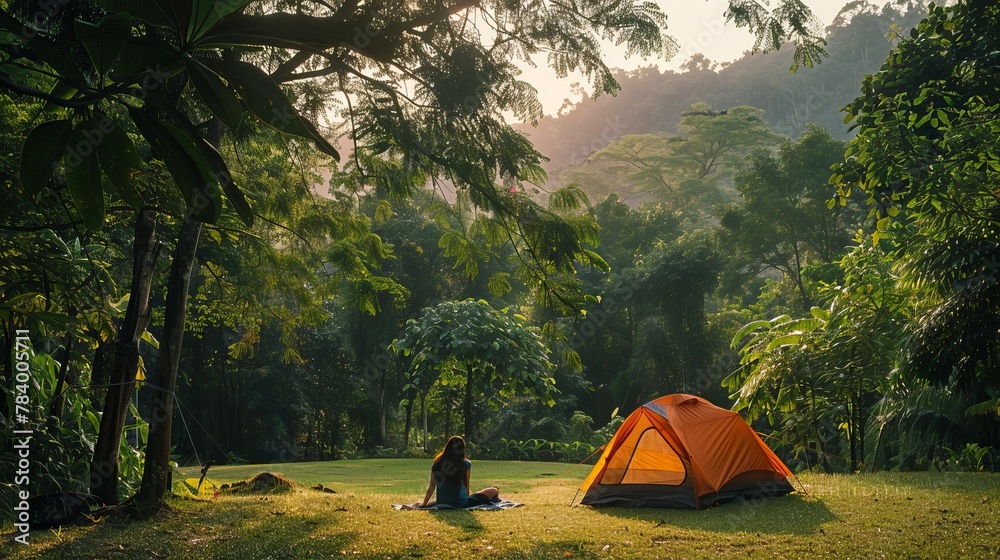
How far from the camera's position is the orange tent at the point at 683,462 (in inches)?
314

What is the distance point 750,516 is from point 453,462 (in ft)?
10.0

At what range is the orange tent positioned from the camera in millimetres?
7969

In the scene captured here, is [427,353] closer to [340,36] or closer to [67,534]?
[67,534]

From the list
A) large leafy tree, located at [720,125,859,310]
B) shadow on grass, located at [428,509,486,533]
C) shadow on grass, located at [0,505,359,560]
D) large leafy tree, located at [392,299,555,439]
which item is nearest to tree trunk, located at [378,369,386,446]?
large leafy tree, located at [392,299,555,439]

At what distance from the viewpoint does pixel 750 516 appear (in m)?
7.05

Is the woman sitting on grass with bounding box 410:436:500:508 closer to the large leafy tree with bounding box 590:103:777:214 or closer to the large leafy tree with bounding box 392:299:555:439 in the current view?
the large leafy tree with bounding box 392:299:555:439

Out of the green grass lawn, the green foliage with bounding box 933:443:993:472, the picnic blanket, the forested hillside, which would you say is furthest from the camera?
the forested hillside

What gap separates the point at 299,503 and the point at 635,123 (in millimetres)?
82784

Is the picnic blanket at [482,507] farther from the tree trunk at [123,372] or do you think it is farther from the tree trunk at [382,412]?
the tree trunk at [382,412]

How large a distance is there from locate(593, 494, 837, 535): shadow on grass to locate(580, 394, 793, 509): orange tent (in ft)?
0.66

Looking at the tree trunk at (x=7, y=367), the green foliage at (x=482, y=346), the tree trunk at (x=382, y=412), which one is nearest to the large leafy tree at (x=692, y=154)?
the tree trunk at (x=382, y=412)

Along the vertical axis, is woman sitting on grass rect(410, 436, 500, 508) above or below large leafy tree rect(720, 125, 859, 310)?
below

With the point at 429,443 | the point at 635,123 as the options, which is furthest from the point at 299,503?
the point at 635,123

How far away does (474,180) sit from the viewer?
6824 mm
